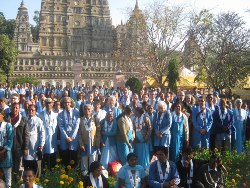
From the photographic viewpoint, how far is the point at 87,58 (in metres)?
61.7

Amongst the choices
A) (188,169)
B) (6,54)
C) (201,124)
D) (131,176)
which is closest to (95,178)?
(131,176)

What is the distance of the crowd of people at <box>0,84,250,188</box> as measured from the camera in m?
7.05

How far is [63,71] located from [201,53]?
3139 cm

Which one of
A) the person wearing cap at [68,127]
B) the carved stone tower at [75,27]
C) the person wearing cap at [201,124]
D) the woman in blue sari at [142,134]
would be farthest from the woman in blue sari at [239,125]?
the carved stone tower at [75,27]

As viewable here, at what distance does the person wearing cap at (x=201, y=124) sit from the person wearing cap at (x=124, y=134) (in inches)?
74.1

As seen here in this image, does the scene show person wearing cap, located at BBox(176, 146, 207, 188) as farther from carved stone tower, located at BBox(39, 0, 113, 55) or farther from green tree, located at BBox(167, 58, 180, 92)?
carved stone tower, located at BBox(39, 0, 113, 55)

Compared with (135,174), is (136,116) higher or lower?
higher

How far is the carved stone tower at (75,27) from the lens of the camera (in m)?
68.8

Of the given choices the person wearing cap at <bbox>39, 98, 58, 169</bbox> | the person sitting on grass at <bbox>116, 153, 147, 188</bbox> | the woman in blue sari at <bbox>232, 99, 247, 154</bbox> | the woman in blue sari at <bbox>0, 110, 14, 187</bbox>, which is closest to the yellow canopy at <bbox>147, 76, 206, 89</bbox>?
the woman in blue sari at <bbox>232, 99, 247, 154</bbox>

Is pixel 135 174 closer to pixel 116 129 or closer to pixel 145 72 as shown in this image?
pixel 116 129

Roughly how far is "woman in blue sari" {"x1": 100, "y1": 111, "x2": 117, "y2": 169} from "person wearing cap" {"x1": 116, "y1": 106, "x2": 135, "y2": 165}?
0.11 meters

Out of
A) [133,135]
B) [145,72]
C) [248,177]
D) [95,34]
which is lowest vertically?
[248,177]

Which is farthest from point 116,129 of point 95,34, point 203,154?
point 95,34

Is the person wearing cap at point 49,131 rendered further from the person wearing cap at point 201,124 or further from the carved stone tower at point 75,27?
the carved stone tower at point 75,27
